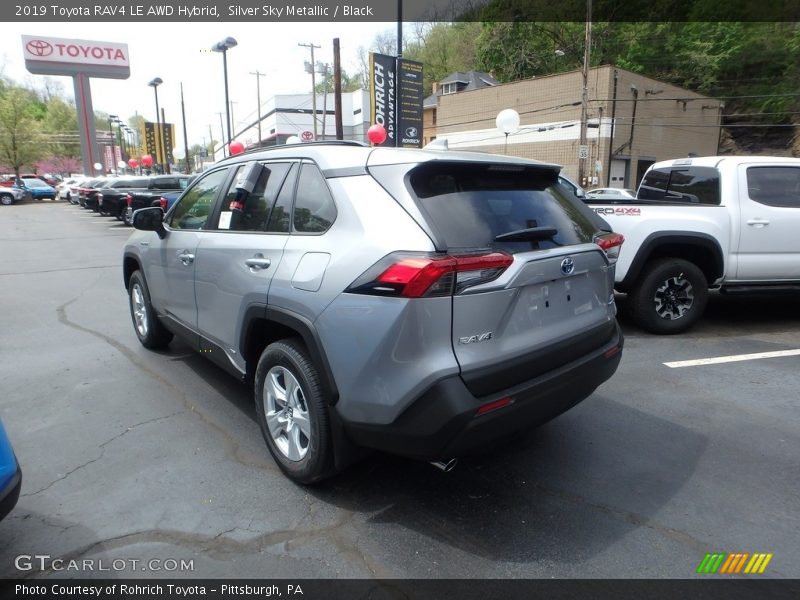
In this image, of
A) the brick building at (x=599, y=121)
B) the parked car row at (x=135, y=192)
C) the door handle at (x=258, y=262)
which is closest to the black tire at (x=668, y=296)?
the door handle at (x=258, y=262)

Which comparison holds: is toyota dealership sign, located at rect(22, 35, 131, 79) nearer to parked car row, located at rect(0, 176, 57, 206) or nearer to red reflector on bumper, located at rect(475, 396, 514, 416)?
parked car row, located at rect(0, 176, 57, 206)

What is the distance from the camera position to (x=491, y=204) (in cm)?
262

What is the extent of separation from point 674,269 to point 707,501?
3336 millimetres

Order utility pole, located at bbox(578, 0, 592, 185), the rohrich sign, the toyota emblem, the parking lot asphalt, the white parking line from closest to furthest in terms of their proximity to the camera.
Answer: the parking lot asphalt < the white parking line < utility pole, located at bbox(578, 0, 592, 185) < the toyota emblem < the rohrich sign

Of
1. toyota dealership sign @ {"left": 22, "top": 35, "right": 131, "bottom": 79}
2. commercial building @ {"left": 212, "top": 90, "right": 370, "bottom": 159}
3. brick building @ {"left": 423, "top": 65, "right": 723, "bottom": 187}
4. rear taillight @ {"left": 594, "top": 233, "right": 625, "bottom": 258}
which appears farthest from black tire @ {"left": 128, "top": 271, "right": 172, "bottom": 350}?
toyota dealership sign @ {"left": 22, "top": 35, "right": 131, "bottom": 79}

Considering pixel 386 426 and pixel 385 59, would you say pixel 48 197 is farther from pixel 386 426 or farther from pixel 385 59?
pixel 386 426

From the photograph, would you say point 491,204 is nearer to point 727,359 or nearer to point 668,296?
point 727,359

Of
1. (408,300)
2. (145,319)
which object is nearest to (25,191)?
(145,319)

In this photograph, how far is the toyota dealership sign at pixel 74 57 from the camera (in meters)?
47.5

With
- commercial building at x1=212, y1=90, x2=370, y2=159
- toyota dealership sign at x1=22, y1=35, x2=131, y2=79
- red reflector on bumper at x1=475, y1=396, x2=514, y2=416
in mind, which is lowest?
red reflector on bumper at x1=475, y1=396, x2=514, y2=416

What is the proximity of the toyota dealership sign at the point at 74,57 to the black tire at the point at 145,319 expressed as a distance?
182ft

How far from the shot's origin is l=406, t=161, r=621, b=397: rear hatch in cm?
232

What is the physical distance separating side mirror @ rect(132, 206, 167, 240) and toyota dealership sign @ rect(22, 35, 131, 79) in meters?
56.3

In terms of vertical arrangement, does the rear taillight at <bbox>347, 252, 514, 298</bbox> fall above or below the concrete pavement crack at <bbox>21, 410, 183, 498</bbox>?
above
